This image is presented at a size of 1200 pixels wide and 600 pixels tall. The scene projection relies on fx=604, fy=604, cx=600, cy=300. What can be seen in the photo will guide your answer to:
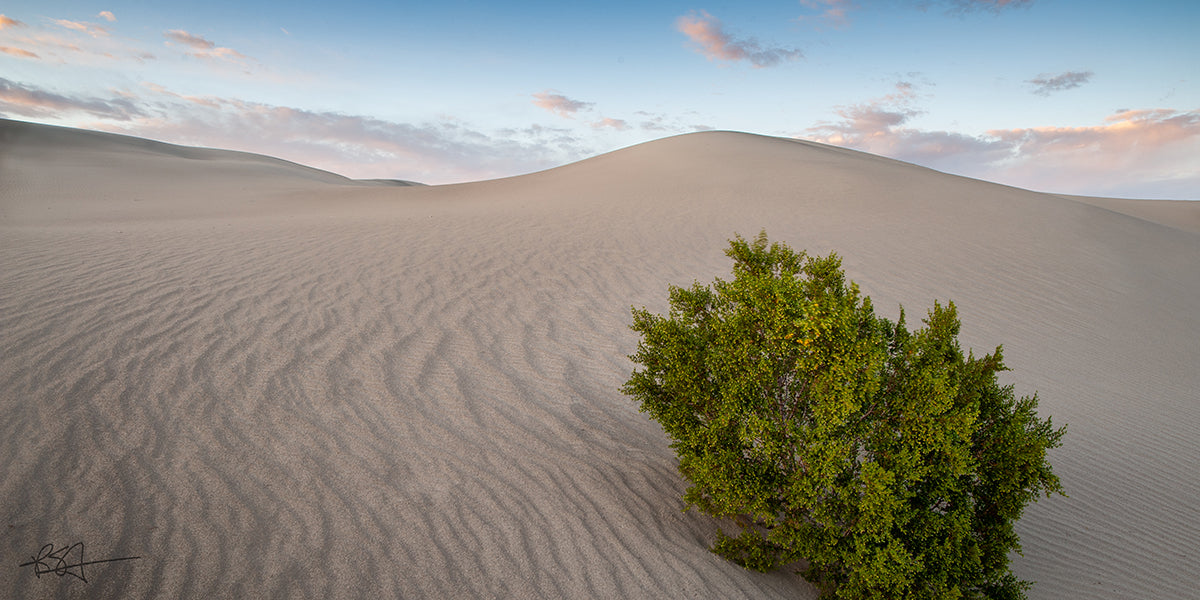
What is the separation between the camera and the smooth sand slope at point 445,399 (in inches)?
142

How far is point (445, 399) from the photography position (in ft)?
Result: 18.2

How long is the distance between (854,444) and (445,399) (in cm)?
351

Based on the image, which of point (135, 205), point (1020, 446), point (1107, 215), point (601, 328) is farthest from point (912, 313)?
point (135, 205)

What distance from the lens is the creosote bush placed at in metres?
3.47

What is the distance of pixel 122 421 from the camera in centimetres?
456
